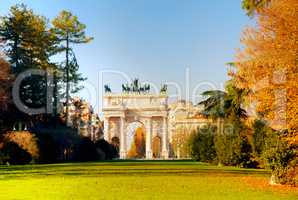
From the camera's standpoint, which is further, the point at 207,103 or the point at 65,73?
the point at 65,73

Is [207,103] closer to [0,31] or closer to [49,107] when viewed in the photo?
[49,107]

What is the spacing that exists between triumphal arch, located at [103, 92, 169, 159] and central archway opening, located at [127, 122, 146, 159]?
4.04 metres

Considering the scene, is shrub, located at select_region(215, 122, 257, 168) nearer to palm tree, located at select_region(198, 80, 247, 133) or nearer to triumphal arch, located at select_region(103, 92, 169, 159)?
palm tree, located at select_region(198, 80, 247, 133)

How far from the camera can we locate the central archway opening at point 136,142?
3740 inches

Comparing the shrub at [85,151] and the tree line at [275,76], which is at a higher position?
the tree line at [275,76]

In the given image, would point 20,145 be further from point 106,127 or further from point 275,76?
point 106,127

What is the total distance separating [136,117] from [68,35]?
31.2 metres

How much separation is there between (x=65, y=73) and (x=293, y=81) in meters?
42.4

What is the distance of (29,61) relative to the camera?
50188mm

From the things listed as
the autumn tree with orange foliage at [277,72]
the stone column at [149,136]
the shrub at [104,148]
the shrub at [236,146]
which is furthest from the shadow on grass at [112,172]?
the stone column at [149,136]

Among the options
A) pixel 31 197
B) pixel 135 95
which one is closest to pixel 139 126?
pixel 135 95

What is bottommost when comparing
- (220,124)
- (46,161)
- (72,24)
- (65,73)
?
(46,161)

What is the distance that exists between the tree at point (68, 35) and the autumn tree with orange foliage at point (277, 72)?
39.5m

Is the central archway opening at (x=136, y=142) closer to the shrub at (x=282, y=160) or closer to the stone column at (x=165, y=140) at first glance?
the stone column at (x=165, y=140)
